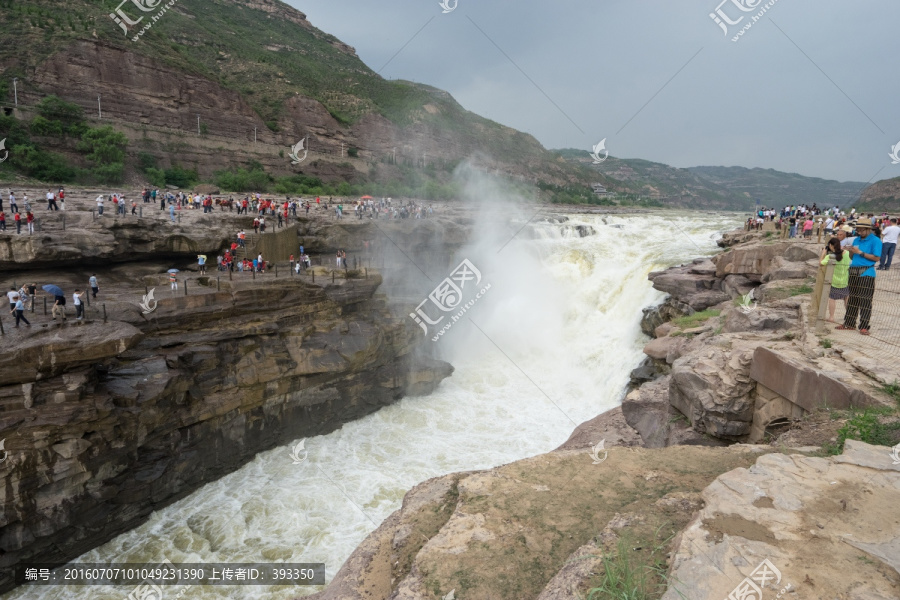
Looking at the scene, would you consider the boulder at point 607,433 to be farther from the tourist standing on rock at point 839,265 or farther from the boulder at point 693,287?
the boulder at point 693,287

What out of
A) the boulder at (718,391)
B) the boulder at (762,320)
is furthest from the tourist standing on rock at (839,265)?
the boulder at (718,391)

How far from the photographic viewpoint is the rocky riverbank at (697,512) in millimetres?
2717

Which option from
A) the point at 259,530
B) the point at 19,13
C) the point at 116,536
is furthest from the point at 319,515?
the point at 19,13

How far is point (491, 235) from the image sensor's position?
27.8 metres

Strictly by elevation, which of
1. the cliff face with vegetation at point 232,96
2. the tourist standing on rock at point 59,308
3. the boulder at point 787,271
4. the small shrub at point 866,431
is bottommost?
the tourist standing on rock at point 59,308

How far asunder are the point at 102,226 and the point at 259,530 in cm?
1110

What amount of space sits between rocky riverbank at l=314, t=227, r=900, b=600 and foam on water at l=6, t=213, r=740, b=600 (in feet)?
26.6

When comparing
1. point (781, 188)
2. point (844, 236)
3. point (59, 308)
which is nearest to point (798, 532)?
point (844, 236)

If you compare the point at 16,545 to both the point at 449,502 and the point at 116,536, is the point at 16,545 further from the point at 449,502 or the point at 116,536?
the point at 449,502

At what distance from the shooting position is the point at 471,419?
679 inches

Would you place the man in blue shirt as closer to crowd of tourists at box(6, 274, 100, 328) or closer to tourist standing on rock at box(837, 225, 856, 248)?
tourist standing on rock at box(837, 225, 856, 248)

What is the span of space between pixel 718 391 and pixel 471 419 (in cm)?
1185

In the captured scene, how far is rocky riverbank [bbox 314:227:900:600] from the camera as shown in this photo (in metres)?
2.72

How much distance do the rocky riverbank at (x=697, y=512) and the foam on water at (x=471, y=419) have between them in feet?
26.6
